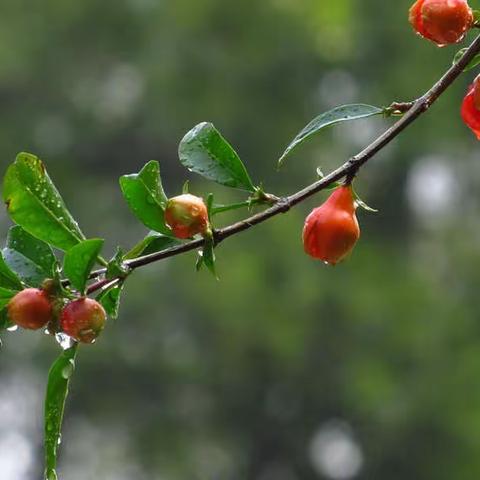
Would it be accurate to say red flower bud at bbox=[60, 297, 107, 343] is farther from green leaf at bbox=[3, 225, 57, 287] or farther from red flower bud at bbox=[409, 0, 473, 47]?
red flower bud at bbox=[409, 0, 473, 47]

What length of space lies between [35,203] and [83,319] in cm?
14

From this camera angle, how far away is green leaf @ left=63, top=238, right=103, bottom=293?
1.07 m

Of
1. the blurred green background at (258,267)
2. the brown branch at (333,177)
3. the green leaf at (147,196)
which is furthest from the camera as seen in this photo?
the blurred green background at (258,267)

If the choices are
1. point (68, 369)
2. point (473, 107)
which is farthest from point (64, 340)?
point (473, 107)

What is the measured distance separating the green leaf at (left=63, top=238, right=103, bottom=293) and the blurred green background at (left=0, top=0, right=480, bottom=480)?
29.4 feet

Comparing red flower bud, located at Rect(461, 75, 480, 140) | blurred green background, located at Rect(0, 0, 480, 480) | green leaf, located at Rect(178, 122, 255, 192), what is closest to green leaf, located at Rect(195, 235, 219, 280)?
green leaf, located at Rect(178, 122, 255, 192)

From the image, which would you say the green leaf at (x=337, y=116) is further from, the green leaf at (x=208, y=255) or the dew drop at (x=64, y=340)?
the dew drop at (x=64, y=340)

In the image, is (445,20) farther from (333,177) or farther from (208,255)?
(208,255)

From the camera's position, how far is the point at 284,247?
40.4ft

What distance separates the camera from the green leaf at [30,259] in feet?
3.64

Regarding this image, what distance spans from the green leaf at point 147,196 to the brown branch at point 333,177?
6cm

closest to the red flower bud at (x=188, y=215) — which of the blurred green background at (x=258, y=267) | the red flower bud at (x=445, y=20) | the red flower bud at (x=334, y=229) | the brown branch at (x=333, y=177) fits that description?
the brown branch at (x=333, y=177)

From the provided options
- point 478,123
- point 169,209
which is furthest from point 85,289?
point 478,123

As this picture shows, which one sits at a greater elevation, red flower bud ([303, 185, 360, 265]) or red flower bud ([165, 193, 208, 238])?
red flower bud ([303, 185, 360, 265])
